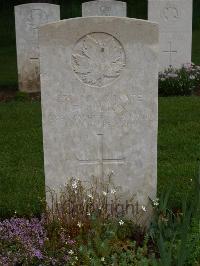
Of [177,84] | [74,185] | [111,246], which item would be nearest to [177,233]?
[111,246]

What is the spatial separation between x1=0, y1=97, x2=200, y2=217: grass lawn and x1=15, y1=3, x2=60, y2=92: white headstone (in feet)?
5.24

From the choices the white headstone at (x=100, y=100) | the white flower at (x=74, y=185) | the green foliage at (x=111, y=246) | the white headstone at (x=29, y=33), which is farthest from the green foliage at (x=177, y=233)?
the white headstone at (x=29, y=33)

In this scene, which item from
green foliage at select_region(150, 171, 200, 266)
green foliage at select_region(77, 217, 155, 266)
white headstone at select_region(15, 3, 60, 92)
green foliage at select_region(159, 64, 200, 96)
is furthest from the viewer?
white headstone at select_region(15, 3, 60, 92)

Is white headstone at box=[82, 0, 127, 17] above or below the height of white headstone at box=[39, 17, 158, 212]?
above

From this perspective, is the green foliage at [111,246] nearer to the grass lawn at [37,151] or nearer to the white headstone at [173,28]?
the grass lawn at [37,151]

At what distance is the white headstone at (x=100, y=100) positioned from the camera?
12.2ft

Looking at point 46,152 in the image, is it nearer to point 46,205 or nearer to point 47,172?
point 47,172

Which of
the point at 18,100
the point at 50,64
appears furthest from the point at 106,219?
the point at 18,100

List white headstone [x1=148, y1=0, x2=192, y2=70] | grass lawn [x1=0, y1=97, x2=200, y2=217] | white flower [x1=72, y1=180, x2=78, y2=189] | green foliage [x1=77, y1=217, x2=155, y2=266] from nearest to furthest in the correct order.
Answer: green foliage [x1=77, y1=217, x2=155, y2=266] < white flower [x1=72, y1=180, x2=78, y2=189] < grass lawn [x1=0, y1=97, x2=200, y2=217] < white headstone [x1=148, y1=0, x2=192, y2=70]

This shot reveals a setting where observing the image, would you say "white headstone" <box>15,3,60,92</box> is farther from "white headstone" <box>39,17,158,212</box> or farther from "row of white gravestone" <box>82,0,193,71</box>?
"white headstone" <box>39,17,158,212</box>

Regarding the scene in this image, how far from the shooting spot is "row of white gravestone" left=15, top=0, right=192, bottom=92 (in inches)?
396

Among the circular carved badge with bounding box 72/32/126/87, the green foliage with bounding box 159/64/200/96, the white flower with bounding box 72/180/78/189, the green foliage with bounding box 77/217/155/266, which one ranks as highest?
the circular carved badge with bounding box 72/32/126/87

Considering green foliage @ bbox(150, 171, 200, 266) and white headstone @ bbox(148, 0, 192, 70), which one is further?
white headstone @ bbox(148, 0, 192, 70)

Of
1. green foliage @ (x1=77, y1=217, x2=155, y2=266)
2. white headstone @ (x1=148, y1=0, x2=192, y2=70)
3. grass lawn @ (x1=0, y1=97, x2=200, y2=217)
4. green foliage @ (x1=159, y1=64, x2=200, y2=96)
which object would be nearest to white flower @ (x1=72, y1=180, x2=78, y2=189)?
green foliage @ (x1=77, y1=217, x2=155, y2=266)
